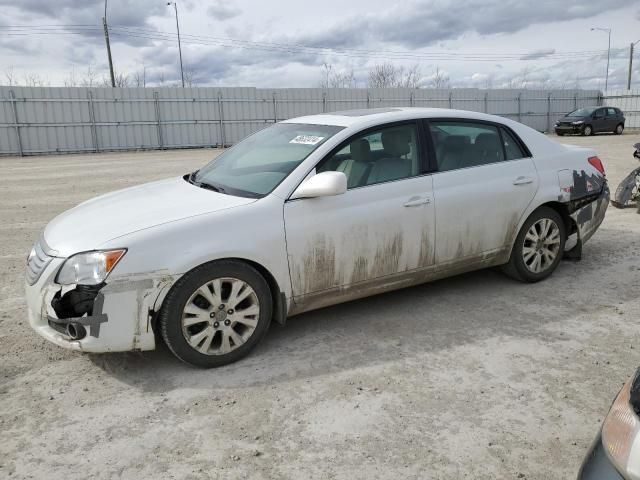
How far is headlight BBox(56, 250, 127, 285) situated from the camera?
313 centimetres

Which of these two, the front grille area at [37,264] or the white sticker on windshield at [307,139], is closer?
the front grille area at [37,264]

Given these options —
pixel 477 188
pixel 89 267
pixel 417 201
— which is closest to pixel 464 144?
pixel 477 188

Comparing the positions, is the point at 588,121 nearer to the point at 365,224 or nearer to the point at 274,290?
the point at 365,224

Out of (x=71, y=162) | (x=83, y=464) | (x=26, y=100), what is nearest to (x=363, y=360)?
(x=83, y=464)

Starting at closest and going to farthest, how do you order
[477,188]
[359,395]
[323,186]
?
1. [359,395]
2. [323,186]
3. [477,188]

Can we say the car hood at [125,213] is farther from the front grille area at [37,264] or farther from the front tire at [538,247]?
the front tire at [538,247]

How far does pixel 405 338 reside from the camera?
3873 millimetres

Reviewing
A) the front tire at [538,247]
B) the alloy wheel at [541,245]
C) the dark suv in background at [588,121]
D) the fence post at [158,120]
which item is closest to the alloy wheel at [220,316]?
the front tire at [538,247]

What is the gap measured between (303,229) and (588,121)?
28.5 meters

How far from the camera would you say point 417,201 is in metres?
4.09

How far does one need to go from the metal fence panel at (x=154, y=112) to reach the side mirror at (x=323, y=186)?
2143 cm

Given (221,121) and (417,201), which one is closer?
(417,201)

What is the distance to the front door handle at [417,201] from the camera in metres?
4.05

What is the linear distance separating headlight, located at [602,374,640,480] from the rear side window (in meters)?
3.26
